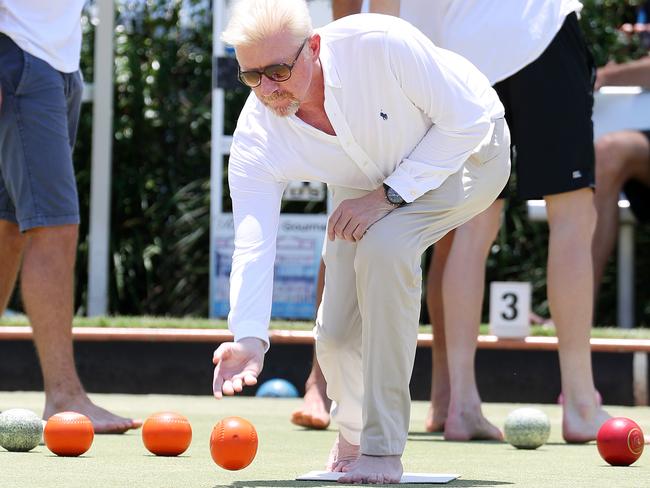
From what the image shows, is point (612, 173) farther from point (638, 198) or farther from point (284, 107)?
point (284, 107)

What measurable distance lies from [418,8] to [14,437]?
177cm

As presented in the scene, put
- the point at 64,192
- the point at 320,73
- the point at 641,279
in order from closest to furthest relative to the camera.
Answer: the point at 320,73 → the point at 64,192 → the point at 641,279

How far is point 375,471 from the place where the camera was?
8.99 feet

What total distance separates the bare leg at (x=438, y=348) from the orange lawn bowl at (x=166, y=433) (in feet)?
3.95

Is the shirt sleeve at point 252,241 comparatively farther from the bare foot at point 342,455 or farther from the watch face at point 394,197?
the bare foot at point 342,455

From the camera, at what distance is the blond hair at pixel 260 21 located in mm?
2639

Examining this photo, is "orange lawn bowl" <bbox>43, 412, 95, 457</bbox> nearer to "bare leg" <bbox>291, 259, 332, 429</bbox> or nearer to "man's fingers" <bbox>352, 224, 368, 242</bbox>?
"man's fingers" <bbox>352, 224, 368, 242</bbox>

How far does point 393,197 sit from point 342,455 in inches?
24.8

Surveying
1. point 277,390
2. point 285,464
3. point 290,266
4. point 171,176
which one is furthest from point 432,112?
point 171,176

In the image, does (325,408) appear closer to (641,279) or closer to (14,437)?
(14,437)

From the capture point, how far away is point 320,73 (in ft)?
9.23

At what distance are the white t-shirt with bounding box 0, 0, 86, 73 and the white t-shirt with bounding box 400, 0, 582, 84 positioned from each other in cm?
110

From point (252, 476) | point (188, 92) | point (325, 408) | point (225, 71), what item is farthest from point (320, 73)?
point (188, 92)

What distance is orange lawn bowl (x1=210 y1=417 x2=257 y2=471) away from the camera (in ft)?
9.14
